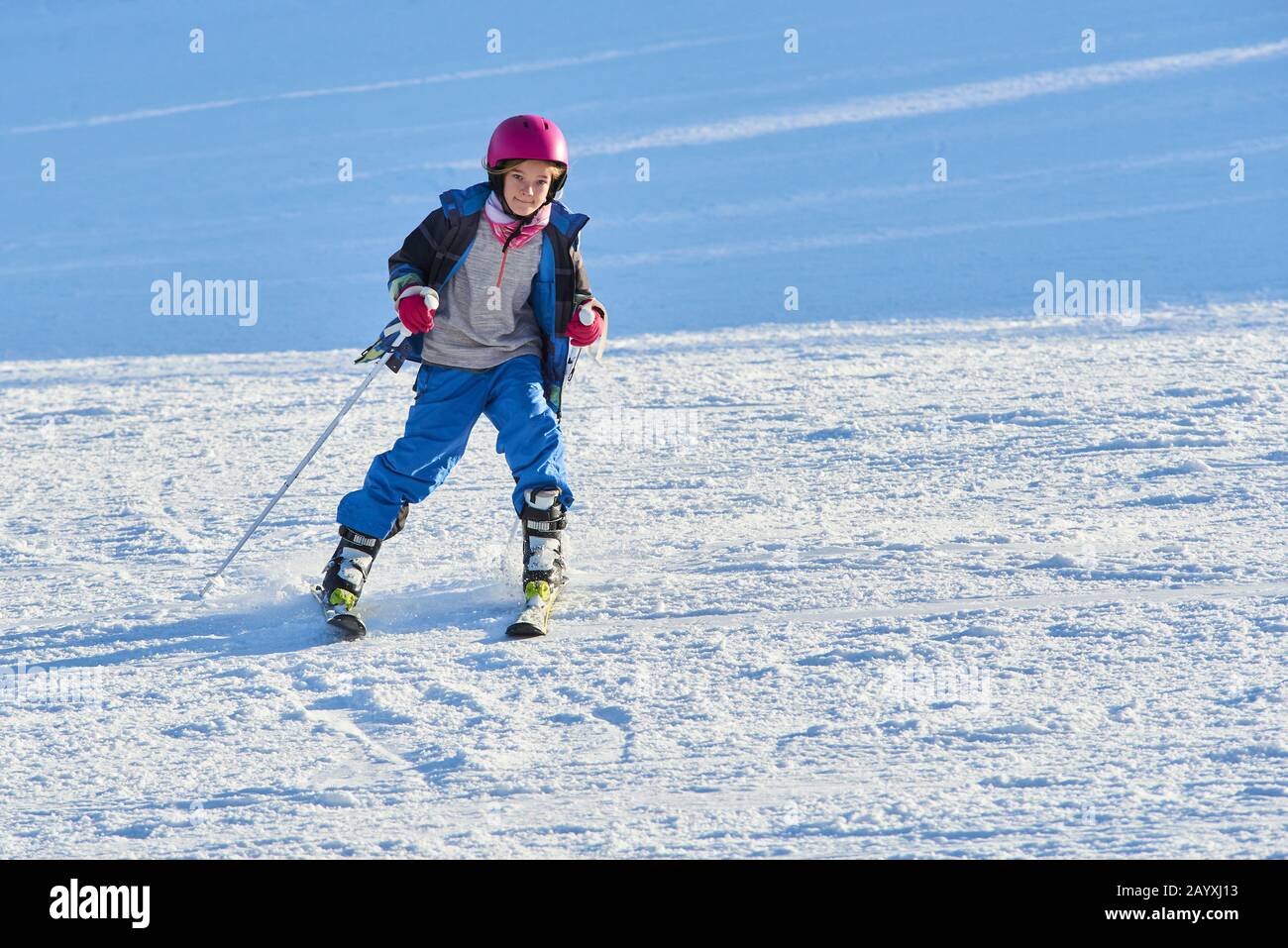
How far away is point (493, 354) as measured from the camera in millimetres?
4312

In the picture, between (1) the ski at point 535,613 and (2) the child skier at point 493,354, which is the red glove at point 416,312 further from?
(1) the ski at point 535,613

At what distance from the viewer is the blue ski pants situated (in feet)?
13.9

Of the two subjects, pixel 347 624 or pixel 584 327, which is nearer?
pixel 347 624

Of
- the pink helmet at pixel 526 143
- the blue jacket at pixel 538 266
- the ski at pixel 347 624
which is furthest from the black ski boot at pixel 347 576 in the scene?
the pink helmet at pixel 526 143

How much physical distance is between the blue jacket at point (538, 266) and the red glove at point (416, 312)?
0.17 feet

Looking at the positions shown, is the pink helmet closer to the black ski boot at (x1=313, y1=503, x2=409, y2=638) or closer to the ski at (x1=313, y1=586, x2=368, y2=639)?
the black ski boot at (x1=313, y1=503, x2=409, y2=638)

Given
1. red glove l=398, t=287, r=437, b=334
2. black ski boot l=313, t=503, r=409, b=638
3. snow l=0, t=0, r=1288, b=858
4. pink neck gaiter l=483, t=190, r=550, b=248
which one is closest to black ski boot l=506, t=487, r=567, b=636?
snow l=0, t=0, r=1288, b=858

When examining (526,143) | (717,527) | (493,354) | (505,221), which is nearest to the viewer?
(526,143)

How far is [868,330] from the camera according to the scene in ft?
27.0

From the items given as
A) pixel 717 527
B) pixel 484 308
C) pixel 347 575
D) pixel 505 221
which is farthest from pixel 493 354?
pixel 717 527

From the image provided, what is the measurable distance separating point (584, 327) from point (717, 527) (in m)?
1.11

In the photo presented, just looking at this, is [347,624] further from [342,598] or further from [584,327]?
[584,327]

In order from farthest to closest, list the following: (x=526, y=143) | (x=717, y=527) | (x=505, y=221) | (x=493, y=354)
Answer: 1. (x=717, y=527)
2. (x=493, y=354)
3. (x=505, y=221)
4. (x=526, y=143)

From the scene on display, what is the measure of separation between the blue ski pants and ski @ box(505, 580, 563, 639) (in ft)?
0.81
